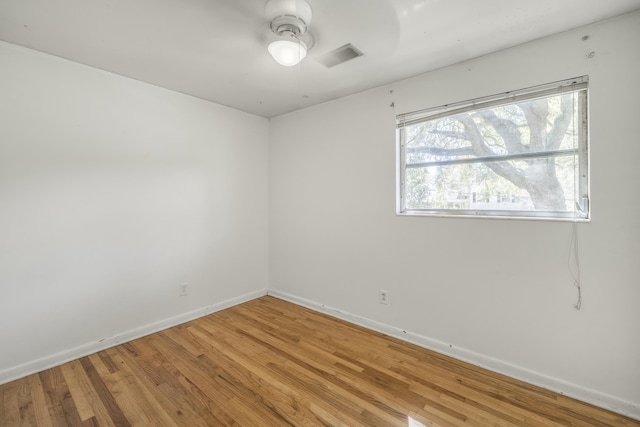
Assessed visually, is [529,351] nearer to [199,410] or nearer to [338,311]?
[338,311]

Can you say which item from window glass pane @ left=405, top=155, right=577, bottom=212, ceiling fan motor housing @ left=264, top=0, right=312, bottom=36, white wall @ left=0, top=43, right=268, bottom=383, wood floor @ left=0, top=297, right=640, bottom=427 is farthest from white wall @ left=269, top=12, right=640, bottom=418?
ceiling fan motor housing @ left=264, top=0, right=312, bottom=36

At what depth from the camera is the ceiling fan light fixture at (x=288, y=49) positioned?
175cm

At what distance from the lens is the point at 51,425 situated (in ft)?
5.39

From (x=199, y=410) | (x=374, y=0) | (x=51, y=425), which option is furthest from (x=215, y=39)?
(x=51, y=425)

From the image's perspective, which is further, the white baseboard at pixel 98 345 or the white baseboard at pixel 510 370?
the white baseboard at pixel 98 345

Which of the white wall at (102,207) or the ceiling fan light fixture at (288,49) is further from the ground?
the ceiling fan light fixture at (288,49)

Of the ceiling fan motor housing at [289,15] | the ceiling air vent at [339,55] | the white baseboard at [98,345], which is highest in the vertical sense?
the ceiling air vent at [339,55]

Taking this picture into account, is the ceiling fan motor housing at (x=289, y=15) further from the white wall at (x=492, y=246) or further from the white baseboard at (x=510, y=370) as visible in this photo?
the white baseboard at (x=510, y=370)

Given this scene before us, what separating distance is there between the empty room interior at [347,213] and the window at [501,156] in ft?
0.05

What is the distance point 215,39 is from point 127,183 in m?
1.57

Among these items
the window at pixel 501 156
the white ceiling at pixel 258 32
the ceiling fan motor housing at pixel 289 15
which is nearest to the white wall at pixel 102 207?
the white ceiling at pixel 258 32

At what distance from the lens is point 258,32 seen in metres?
1.87

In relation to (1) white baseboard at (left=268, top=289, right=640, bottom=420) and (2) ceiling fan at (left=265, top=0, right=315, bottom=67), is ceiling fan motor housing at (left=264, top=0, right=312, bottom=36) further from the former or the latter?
(1) white baseboard at (left=268, top=289, right=640, bottom=420)

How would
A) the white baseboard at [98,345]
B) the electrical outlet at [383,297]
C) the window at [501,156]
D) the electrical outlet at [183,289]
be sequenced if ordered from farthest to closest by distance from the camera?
1. the electrical outlet at [183,289]
2. the electrical outlet at [383,297]
3. the white baseboard at [98,345]
4. the window at [501,156]
